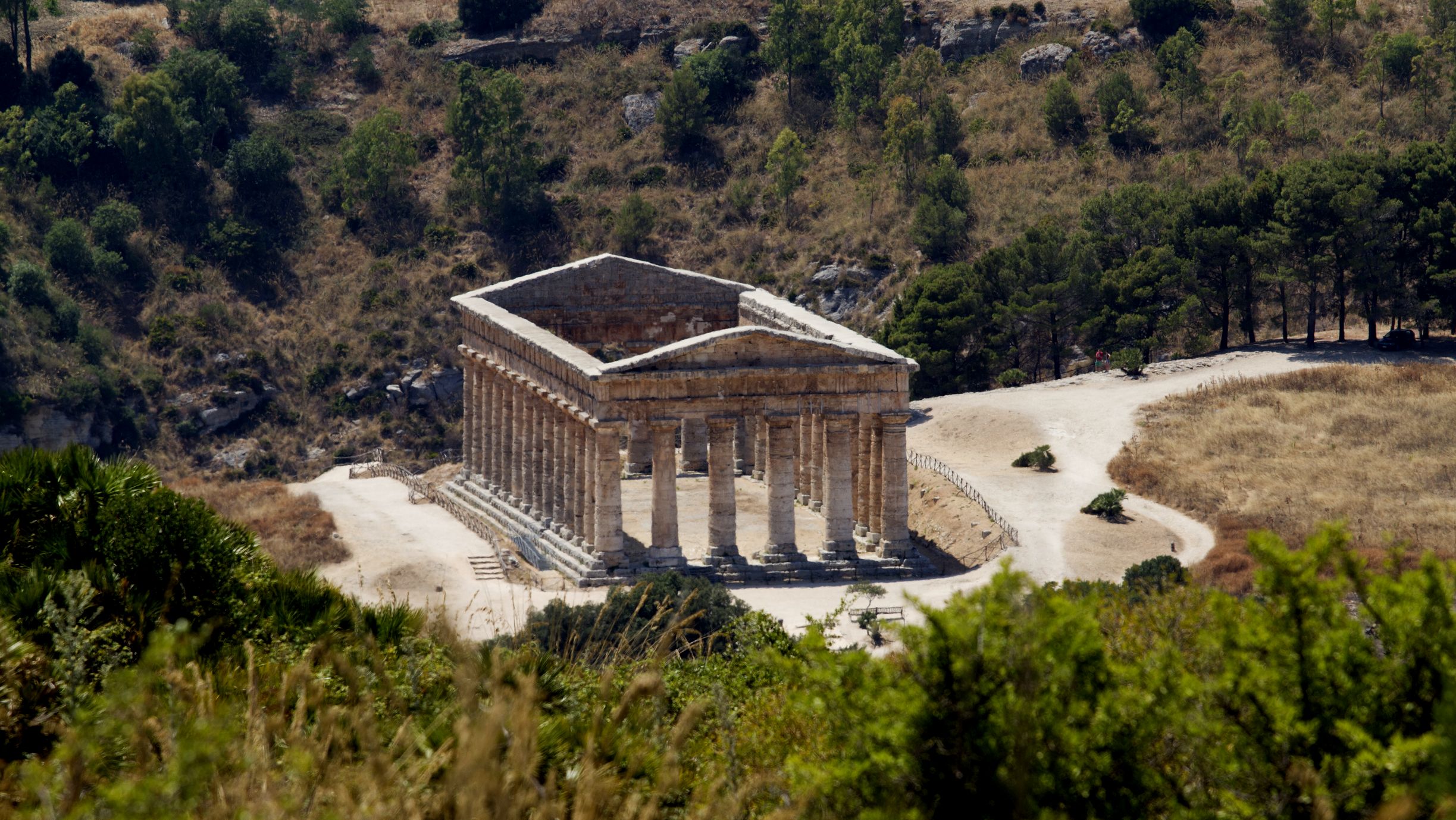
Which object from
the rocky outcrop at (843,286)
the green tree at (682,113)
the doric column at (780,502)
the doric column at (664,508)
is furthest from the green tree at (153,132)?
the doric column at (780,502)

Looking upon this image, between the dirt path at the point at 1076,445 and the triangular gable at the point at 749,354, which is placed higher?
the triangular gable at the point at 749,354

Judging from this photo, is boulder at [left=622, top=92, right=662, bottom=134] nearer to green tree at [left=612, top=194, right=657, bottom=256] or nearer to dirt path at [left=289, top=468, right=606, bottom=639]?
green tree at [left=612, top=194, right=657, bottom=256]

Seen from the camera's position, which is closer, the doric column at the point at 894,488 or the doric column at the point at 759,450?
the doric column at the point at 894,488

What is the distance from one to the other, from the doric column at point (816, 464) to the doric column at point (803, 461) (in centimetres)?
35

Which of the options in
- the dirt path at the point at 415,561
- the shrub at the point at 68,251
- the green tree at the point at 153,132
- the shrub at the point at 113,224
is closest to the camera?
the dirt path at the point at 415,561

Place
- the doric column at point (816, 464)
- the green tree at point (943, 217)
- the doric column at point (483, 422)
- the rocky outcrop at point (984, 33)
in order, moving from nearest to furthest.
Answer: the doric column at point (816, 464) < the doric column at point (483, 422) < the green tree at point (943, 217) < the rocky outcrop at point (984, 33)

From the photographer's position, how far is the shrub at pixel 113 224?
121562 mm

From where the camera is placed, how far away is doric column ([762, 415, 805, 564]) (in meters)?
62.8

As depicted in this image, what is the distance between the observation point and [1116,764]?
22.9 m

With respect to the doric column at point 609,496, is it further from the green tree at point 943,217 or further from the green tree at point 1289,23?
the green tree at point 1289,23

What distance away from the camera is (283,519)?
75062 mm

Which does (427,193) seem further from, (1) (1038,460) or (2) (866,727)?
(2) (866,727)

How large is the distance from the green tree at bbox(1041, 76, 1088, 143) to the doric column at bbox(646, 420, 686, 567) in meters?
67.7

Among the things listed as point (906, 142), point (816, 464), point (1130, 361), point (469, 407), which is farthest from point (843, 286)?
point (816, 464)
